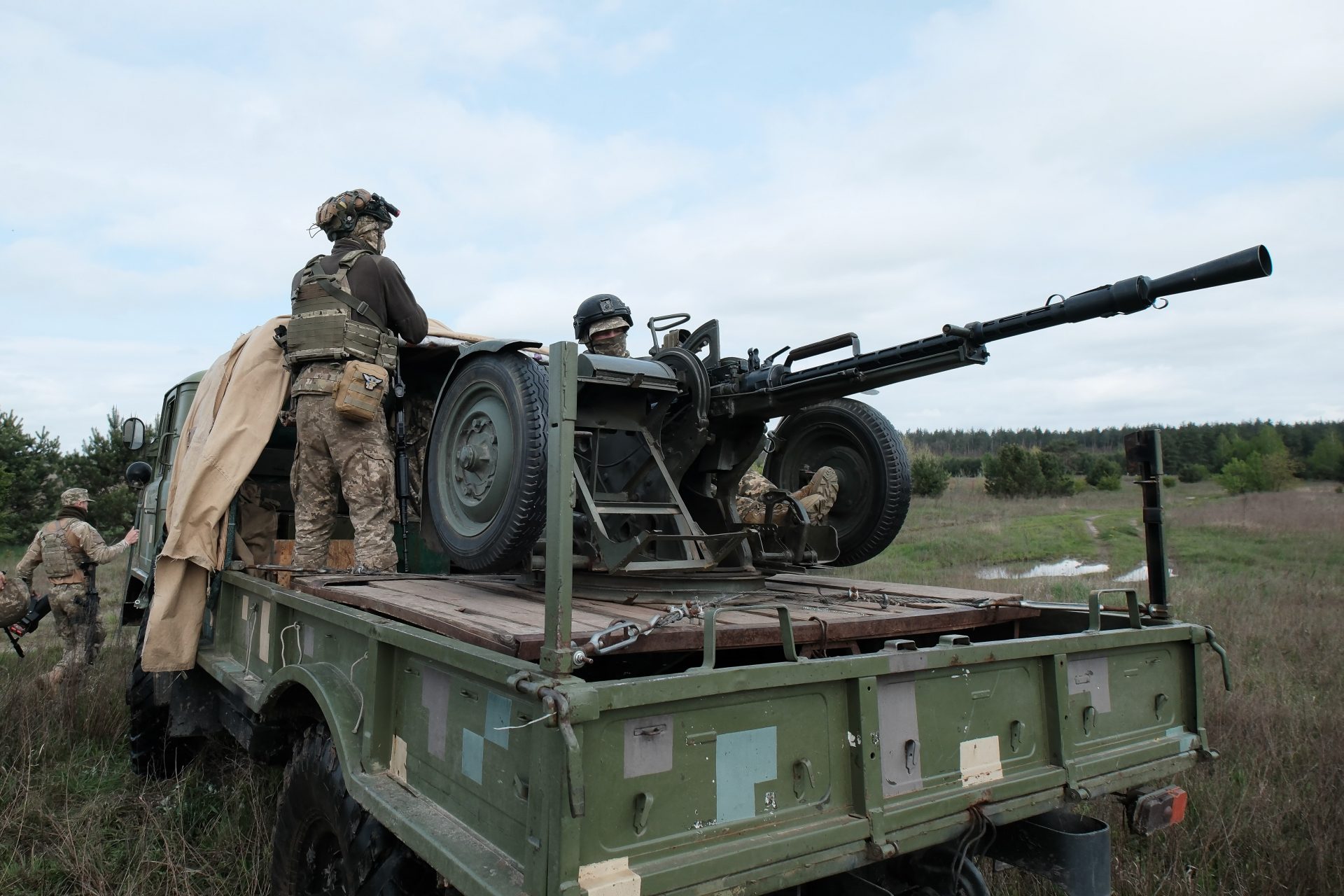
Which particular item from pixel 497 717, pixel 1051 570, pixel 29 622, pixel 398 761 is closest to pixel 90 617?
pixel 29 622

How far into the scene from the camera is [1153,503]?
3066 millimetres

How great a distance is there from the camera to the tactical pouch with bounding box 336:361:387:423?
13.5 ft

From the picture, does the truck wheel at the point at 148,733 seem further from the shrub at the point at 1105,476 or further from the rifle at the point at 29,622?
the shrub at the point at 1105,476

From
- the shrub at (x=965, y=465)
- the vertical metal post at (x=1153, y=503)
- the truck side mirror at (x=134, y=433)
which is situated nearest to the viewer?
the vertical metal post at (x=1153, y=503)

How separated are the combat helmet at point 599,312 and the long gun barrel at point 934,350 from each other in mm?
961

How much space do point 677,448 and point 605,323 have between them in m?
1.01

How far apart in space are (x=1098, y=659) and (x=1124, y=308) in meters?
1.09

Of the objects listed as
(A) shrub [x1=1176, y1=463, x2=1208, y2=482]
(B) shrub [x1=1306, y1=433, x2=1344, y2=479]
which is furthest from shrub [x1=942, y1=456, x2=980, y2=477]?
(B) shrub [x1=1306, y1=433, x2=1344, y2=479]

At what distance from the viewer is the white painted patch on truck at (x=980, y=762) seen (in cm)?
241

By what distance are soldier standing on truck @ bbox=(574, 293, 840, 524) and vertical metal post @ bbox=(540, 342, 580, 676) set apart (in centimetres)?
243

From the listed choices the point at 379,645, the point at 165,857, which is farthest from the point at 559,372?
the point at 165,857

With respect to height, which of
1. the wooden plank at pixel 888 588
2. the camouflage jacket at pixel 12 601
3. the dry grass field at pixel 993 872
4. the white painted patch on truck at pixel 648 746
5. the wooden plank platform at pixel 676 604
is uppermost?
the wooden plank platform at pixel 676 604

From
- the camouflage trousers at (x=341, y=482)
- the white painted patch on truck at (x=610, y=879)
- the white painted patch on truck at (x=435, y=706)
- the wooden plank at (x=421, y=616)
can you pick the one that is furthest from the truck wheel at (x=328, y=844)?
the camouflage trousers at (x=341, y=482)

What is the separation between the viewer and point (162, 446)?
5871 mm
